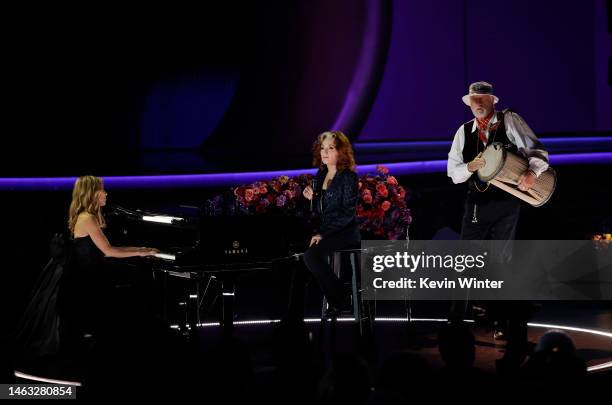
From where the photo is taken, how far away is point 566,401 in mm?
2799

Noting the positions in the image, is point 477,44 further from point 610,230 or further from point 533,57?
point 610,230

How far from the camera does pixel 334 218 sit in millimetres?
6086

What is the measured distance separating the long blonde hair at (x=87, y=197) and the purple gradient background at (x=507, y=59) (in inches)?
150

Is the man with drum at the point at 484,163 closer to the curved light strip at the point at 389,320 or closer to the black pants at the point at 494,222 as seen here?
the black pants at the point at 494,222

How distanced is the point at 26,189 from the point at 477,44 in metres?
4.72

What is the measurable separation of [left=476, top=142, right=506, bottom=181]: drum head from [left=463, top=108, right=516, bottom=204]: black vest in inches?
3.5

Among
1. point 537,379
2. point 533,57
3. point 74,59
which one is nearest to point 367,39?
point 533,57

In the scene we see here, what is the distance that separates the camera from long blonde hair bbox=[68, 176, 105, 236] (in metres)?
6.10

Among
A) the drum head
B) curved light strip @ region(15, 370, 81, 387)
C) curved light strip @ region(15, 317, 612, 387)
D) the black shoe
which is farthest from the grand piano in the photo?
the drum head

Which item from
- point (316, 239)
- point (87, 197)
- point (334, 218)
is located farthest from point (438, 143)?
point (87, 197)

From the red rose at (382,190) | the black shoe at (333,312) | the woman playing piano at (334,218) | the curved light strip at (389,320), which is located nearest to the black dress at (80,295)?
the curved light strip at (389,320)

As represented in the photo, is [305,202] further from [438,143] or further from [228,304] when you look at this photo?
[438,143]

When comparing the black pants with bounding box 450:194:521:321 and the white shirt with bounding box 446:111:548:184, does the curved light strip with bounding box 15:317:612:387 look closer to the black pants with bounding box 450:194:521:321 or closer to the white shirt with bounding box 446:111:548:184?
the black pants with bounding box 450:194:521:321

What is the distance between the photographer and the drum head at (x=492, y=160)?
19.3 feet
